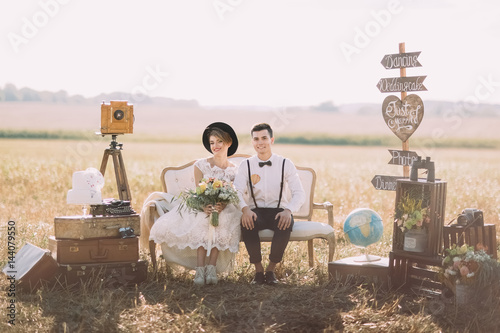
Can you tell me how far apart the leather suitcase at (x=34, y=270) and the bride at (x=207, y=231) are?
3.81ft

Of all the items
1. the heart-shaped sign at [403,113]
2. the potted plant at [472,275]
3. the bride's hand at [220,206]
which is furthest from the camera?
the heart-shaped sign at [403,113]

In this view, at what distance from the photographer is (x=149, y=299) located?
6402 mm

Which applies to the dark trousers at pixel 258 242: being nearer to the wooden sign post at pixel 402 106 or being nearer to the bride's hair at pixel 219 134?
the bride's hair at pixel 219 134

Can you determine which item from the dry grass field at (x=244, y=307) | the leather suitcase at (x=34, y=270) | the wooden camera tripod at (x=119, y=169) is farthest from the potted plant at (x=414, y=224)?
the leather suitcase at (x=34, y=270)

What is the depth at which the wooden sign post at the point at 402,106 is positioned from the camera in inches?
316

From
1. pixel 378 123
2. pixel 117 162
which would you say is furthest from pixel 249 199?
pixel 378 123

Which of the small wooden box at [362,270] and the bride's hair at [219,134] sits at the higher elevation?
the bride's hair at [219,134]

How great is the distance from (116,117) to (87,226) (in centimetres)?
142

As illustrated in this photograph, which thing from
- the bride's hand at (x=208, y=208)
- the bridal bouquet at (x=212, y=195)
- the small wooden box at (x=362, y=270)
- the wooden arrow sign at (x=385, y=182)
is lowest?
the small wooden box at (x=362, y=270)

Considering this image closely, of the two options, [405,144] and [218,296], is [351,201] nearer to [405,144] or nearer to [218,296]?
[405,144]

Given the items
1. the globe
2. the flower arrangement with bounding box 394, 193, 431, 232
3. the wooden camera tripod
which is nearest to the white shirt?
the globe

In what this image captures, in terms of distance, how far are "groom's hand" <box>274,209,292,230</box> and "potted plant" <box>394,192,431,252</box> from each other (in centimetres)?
113

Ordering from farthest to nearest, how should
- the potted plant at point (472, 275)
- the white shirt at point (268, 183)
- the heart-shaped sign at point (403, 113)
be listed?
the heart-shaped sign at point (403, 113) → the white shirt at point (268, 183) → the potted plant at point (472, 275)

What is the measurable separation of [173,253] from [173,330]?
6.64 feet
